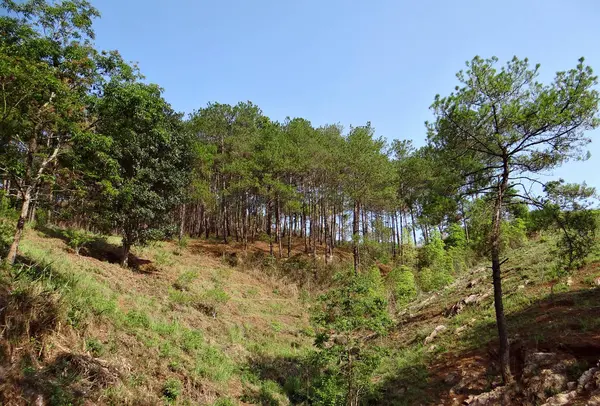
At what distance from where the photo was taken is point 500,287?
10.4 metres

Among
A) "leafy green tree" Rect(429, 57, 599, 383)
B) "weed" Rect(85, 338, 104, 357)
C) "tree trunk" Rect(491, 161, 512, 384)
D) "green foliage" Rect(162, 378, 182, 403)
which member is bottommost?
"green foliage" Rect(162, 378, 182, 403)

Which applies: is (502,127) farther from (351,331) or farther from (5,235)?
(5,235)

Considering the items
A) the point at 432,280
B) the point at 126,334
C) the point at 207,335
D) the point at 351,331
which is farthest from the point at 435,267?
the point at 126,334

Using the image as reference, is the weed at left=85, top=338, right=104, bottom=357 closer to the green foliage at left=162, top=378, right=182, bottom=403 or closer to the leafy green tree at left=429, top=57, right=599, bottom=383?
the green foliage at left=162, top=378, right=182, bottom=403

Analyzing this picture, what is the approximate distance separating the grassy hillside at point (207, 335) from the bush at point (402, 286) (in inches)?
103

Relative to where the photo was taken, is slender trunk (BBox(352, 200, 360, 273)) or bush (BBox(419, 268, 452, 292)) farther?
slender trunk (BBox(352, 200, 360, 273))

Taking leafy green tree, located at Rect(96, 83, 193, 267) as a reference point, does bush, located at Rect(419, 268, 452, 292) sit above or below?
below

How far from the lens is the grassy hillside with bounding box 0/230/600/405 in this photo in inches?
342

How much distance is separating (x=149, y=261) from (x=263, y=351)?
10232 millimetres

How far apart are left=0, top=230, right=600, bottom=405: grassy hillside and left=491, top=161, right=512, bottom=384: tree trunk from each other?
2.05ft

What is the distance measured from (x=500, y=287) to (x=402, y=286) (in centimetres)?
1536

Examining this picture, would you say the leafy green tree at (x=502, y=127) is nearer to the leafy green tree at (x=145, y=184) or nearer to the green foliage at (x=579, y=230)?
the green foliage at (x=579, y=230)

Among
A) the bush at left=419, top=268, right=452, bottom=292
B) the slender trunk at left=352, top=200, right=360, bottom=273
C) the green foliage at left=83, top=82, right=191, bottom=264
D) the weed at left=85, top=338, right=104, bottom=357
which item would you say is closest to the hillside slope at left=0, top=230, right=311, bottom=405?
the weed at left=85, top=338, right=104, bottom=357

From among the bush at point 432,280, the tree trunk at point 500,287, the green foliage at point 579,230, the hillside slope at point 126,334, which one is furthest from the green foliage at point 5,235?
the bush at point 432,280
